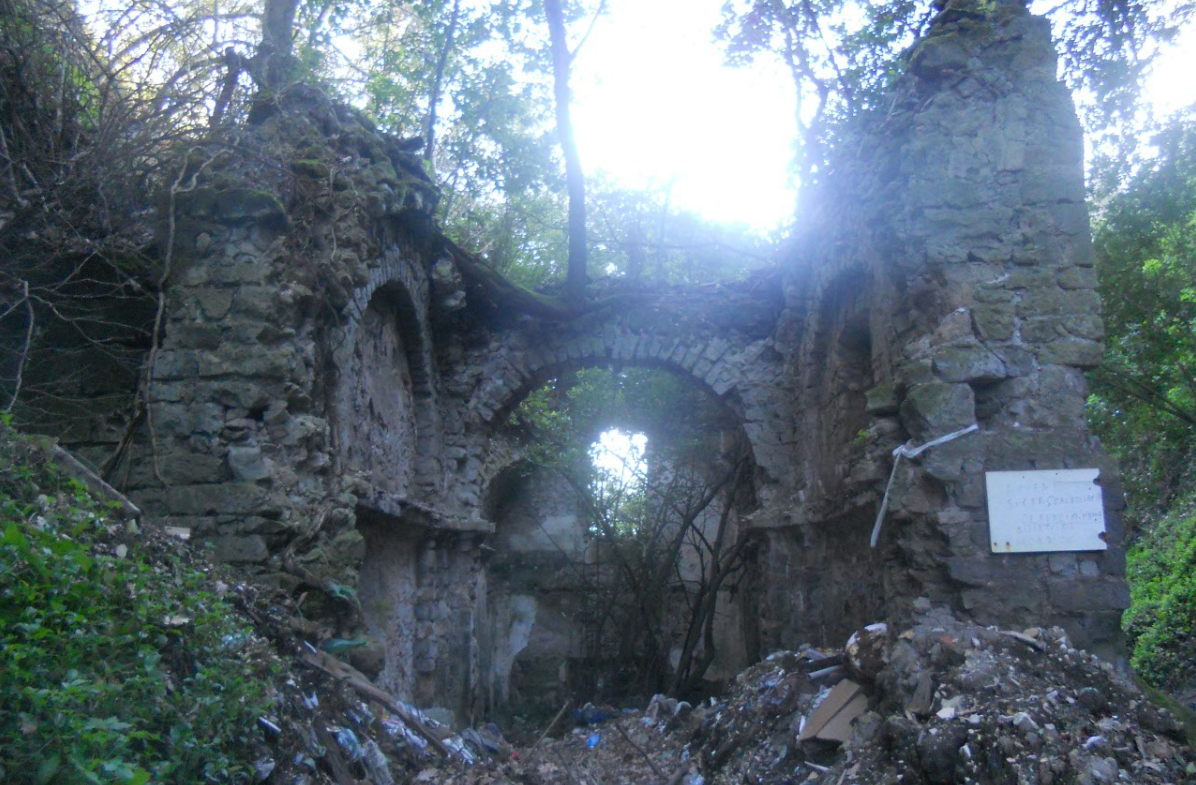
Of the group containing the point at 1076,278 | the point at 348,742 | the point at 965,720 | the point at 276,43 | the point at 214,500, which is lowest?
the point at 348,742

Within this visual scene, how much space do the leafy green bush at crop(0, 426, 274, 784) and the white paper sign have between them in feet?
11.8

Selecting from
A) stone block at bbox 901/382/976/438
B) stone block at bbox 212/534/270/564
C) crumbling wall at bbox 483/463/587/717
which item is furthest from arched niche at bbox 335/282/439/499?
crumbling wall at bbox 483/463/587/717

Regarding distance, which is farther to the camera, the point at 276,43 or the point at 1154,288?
the point at 1154,288

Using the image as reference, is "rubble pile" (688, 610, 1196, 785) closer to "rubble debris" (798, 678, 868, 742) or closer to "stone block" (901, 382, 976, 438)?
"rubble debris" (798, 678, 868, 742)

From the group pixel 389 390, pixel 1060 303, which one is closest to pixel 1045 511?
pixel 1060 303

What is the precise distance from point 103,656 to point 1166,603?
8.12 m

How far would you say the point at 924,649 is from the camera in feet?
12.2

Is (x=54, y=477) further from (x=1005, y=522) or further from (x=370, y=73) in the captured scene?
(x=370, y=73)

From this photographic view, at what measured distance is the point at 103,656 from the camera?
2.62 metres

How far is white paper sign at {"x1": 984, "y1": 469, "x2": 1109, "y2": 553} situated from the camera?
186 inches

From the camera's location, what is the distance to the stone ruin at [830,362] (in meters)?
4.77

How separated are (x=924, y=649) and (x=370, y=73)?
10.3m

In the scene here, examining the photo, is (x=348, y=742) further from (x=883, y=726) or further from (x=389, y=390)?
(x=389, y=390)

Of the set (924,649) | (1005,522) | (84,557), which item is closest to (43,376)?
(84,557)
